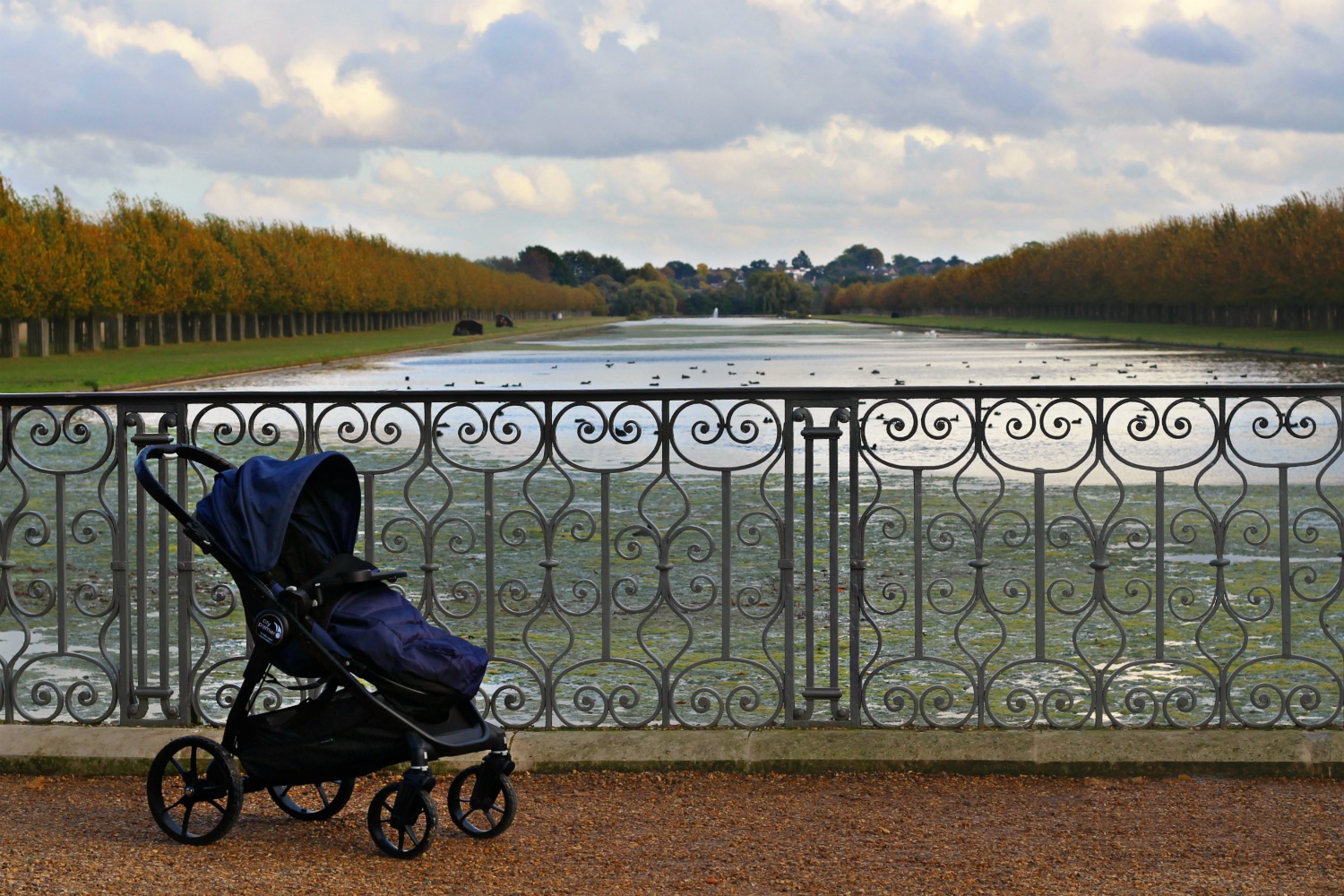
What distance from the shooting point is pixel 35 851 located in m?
4.76

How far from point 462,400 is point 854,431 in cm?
149

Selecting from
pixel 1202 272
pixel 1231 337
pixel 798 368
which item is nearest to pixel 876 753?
pixel 798 368

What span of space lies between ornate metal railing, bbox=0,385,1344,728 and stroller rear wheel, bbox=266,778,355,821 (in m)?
0.56

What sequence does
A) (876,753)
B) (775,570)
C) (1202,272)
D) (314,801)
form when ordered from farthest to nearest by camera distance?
(1202,272), (775,570), (876,753), (314,801)

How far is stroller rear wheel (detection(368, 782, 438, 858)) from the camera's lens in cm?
469

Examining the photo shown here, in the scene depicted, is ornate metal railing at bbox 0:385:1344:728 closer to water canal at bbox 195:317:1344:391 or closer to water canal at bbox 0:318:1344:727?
water canal at bbox 0:318:1344:727

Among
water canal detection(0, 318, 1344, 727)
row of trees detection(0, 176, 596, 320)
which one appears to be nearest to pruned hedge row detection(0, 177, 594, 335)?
row of trees detection(0, 176, 596, 320)

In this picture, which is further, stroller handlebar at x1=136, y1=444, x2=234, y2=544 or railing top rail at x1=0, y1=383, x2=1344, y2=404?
railing top rail at x1=0, y1=383, x2=1344, y2=404

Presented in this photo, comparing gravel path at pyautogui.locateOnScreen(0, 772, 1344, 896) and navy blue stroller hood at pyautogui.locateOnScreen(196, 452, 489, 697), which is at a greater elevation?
navy blue stroller hood at pyautogui.locateOnScreen(196, 452, 489, 697)

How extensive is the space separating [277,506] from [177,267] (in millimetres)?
68374

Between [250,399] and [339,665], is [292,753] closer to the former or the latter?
[339,665]

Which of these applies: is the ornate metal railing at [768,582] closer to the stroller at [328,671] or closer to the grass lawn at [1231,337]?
the stroller at [328,671]

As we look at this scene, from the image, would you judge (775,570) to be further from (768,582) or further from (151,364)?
(151,364)

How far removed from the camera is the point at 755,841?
4859 millimetres
